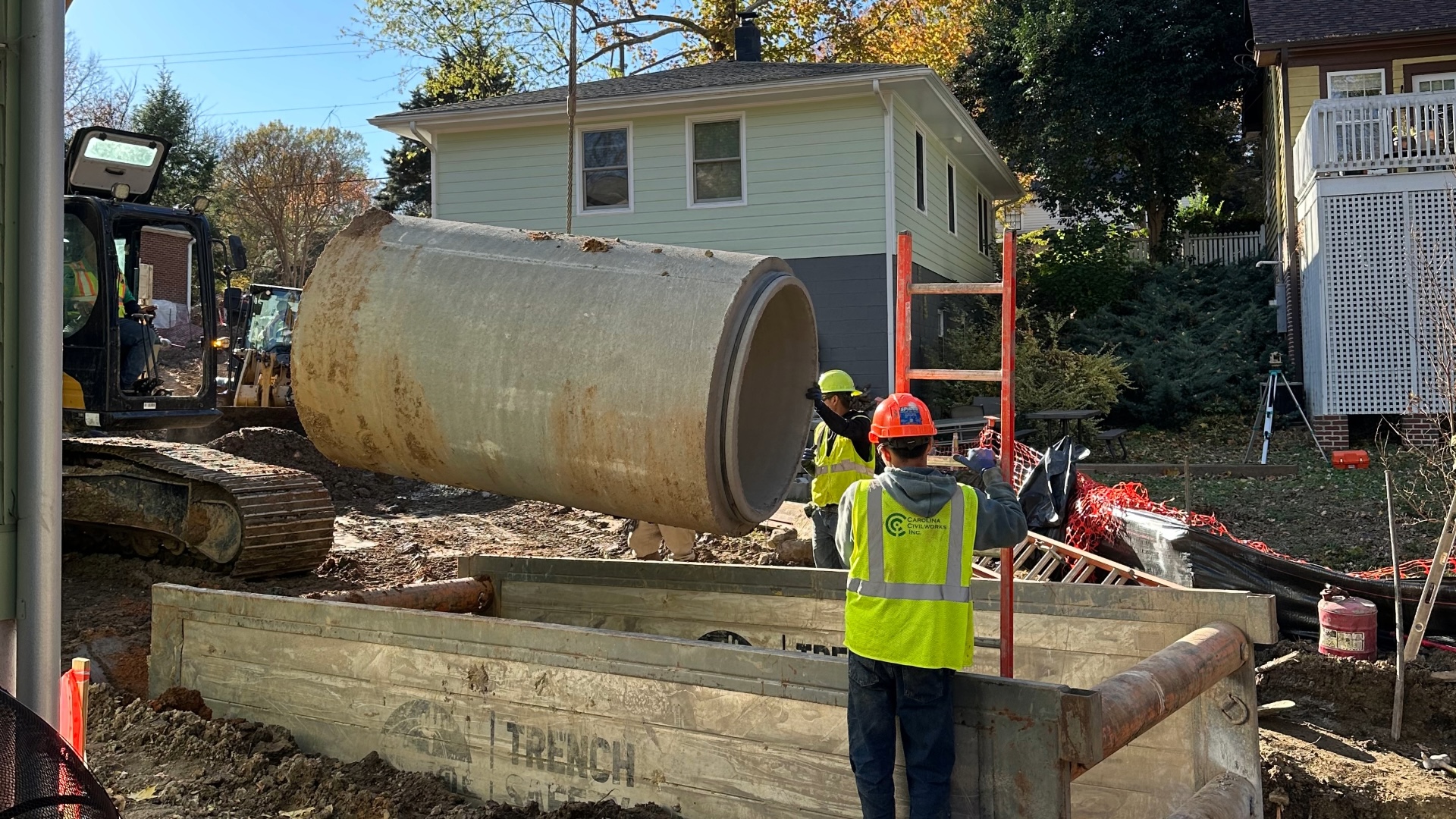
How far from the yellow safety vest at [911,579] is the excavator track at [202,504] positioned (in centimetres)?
593

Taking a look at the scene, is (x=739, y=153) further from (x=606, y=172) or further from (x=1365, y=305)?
(x=1365, y=305)

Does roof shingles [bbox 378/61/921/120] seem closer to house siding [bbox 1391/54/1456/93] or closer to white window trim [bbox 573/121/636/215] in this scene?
white window trim [bbox 573/121/636/215]

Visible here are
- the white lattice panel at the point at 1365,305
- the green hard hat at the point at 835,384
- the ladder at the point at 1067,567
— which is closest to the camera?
the green hard hat at the point at 835,384

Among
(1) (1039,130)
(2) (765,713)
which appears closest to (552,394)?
(2) (765,713)

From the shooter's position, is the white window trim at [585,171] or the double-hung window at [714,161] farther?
the white window trim at [585,171]

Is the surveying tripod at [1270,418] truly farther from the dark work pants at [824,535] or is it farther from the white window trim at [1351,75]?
the dark work pants at [824,535]

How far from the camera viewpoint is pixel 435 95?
3272cm

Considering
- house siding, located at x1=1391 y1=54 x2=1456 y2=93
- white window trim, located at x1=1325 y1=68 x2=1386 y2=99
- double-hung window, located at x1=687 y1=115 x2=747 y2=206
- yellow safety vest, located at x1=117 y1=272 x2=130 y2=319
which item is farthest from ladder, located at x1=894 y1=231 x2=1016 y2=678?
house siding, located at x1=1391 y1=54 x2=1456 y2=93

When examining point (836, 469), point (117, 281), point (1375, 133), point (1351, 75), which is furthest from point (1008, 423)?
point (1351, 75)

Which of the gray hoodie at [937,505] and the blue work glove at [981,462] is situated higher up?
the blue work glove at [981,462]

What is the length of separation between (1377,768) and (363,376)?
5098mm

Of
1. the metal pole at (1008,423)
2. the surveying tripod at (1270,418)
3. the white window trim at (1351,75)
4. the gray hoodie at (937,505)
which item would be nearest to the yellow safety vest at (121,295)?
the gray hoodie at (937,505)

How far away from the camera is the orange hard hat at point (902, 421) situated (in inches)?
155

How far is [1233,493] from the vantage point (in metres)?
13.4
